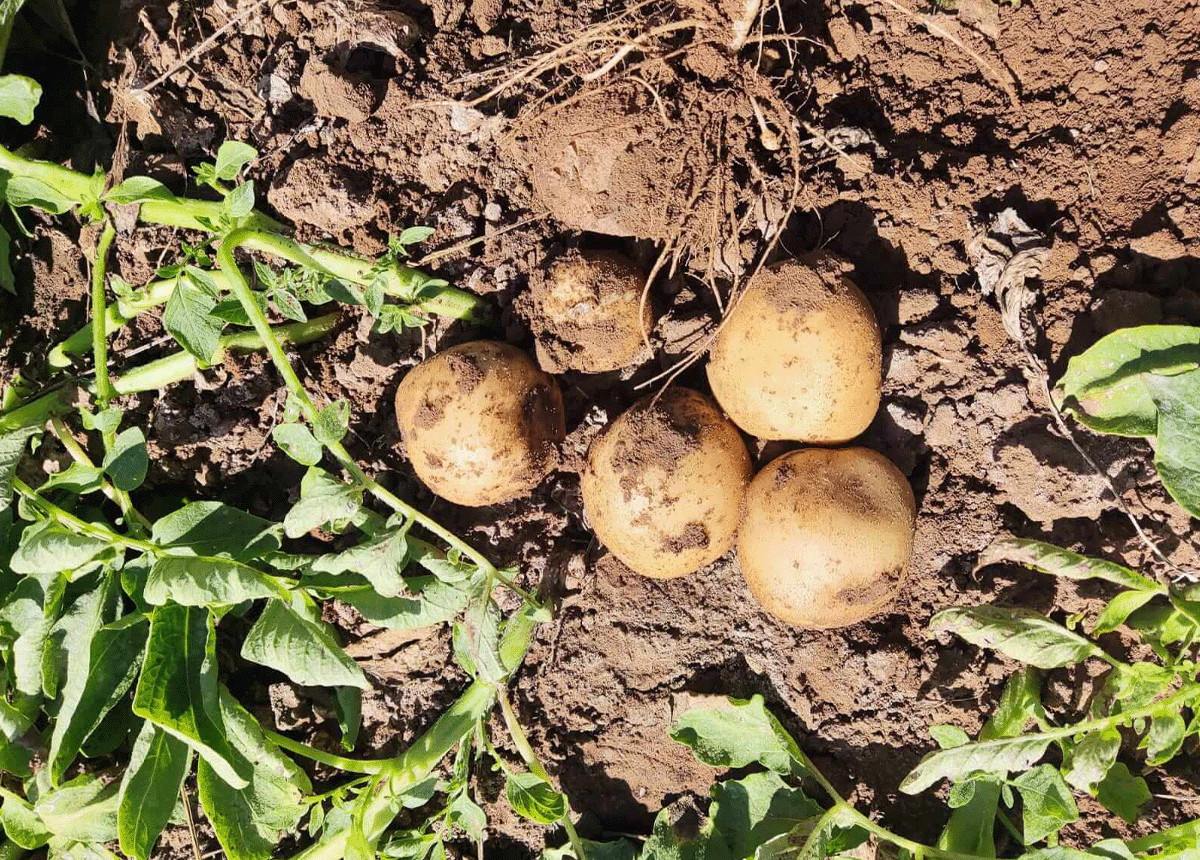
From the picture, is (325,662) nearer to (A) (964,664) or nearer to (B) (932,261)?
(A) (964,664)

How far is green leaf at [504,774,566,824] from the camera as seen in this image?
198cm

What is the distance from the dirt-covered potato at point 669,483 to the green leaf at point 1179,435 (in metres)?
0.78

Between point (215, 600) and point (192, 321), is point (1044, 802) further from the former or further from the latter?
point (192, 321)

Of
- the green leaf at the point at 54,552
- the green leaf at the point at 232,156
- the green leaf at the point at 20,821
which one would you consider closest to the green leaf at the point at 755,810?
the green leaf at the point at 54,552

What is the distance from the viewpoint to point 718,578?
2.13m

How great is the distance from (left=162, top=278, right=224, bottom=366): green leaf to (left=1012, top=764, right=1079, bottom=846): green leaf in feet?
6.26

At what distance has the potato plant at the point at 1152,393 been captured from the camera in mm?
1692

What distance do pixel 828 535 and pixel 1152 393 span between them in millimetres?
644

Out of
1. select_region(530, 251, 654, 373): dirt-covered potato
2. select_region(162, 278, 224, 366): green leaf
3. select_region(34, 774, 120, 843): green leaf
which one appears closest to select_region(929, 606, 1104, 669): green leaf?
select_region(530, 251, 654, 373): dirt-covered potato

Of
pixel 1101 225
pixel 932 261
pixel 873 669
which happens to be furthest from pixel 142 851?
pixel 1101 225

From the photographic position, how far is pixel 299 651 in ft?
6.05

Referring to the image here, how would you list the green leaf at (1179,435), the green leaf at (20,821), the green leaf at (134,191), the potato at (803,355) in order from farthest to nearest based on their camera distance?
the green leaf at (20,821) < the green leaf at (134,191) < the potato at (803,355) < the green leaf at (1179,435)

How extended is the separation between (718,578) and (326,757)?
970 millimetres

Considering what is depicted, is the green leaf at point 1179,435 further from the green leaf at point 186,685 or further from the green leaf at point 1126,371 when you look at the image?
the green leaf at point 186,685
